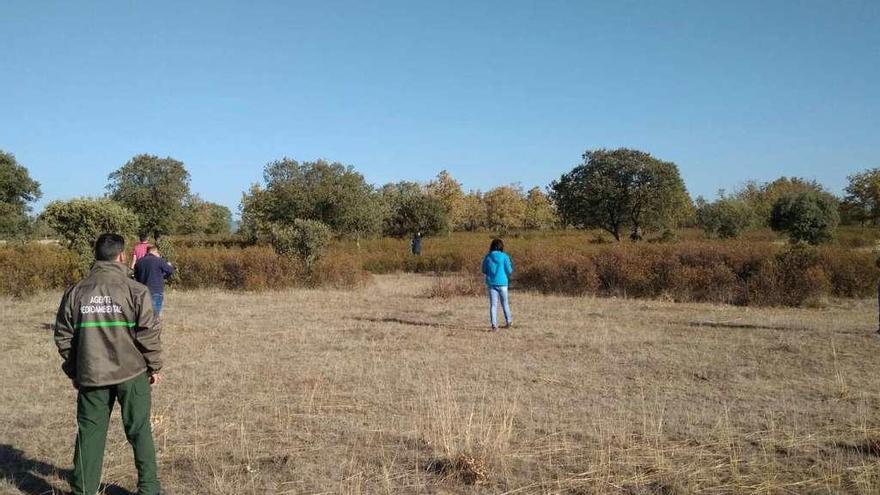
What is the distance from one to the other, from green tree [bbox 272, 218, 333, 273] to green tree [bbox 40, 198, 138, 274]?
4.77 metres

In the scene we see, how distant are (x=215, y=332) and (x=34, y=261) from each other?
9.61m

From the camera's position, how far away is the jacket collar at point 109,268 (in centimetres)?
367

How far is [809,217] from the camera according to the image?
29969 millimetres

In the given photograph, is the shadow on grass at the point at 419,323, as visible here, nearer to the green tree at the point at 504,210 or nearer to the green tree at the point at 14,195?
the green tree at the point at 14,195

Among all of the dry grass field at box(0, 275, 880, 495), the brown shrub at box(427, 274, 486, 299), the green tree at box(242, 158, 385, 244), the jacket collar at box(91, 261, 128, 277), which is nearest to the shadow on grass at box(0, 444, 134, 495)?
the dry grass field at box(0, 275, 880, 495)

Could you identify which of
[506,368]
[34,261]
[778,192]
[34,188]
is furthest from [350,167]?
[778,192]

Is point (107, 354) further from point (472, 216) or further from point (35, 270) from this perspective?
point (472, 216)

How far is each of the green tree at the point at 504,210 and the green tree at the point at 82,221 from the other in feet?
182

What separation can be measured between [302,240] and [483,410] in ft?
47.0

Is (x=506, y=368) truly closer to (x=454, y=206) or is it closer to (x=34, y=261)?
(x=34, y=261)

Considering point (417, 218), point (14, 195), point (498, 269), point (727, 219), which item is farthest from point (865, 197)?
point (14, 195)

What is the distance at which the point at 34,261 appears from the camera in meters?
16.7

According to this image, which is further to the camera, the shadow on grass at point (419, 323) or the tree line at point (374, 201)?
the tree line at point (374, 201)

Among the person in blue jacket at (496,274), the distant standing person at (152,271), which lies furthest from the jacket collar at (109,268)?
the person in blue jacket at (496,274)
